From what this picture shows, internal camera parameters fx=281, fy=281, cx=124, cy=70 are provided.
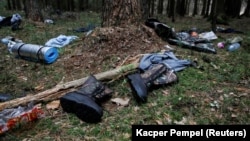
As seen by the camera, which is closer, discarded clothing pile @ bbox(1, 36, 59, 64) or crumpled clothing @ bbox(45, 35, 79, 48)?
discarded clothing pile @ bbox(1, 36, 59, 64)

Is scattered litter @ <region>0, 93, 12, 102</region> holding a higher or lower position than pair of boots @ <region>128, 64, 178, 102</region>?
lower

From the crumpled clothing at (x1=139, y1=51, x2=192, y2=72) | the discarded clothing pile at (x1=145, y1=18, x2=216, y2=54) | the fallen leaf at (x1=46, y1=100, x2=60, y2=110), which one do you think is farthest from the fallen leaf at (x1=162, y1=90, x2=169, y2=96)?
the discarded clothing pile at (x1=145, y1=18, x2=216, y2=54)

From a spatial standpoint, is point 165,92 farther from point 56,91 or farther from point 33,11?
point 33,11

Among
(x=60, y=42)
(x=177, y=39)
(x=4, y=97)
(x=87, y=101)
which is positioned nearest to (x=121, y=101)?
(x=87, y=101)

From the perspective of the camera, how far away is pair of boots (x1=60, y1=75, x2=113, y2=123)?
2.96 m

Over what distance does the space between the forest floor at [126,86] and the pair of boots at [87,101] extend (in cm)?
8

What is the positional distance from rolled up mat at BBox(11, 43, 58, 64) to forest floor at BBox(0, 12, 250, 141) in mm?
103

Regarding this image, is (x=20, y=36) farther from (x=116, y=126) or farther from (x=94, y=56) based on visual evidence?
(x=116, y=126)

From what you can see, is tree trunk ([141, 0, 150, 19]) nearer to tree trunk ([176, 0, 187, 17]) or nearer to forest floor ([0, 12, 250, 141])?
forest floor ([0, 12, 250, 141])

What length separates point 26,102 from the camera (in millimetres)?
3344

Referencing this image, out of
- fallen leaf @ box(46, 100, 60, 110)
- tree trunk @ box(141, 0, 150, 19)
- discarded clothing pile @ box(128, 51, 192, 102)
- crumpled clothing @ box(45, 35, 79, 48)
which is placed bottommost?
fallen leaf @ box(46, 100, 60, 110)

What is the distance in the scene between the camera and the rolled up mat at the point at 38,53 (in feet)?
15.6

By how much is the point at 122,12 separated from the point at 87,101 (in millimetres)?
2390

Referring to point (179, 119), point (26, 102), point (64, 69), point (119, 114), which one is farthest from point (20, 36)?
point (179, 119)
